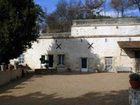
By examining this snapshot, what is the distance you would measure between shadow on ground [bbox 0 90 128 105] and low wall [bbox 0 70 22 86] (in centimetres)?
531

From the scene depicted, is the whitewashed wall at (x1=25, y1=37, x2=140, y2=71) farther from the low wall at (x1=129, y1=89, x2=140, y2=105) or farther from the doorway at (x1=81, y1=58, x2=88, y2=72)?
the low wall at (x1=129, y1=89, x2=140, y2=105)

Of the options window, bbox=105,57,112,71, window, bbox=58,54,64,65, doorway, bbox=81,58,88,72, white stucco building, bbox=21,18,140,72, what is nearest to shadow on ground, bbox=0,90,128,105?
white stucco building, bbox=21,18,140,72

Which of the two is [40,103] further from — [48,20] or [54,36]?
[48,20]

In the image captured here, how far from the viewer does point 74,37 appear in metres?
42.6

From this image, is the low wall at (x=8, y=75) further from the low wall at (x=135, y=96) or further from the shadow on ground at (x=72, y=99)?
the low wall at (x=135, y=96)

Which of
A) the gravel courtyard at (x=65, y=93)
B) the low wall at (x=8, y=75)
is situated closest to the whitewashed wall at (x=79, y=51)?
the low wall at (x=8, y=75)

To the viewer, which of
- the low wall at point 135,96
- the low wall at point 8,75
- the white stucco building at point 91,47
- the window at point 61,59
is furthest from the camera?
the window at point 61,59

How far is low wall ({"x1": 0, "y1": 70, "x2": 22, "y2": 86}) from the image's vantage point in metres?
27.6

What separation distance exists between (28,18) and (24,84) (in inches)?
295

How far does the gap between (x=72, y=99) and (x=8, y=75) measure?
1022cm

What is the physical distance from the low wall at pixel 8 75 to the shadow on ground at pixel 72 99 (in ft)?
17.4

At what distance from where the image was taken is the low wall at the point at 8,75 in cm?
2759

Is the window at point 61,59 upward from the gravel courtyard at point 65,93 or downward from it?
upward

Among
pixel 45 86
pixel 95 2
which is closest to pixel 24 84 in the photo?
pixel 45 86
